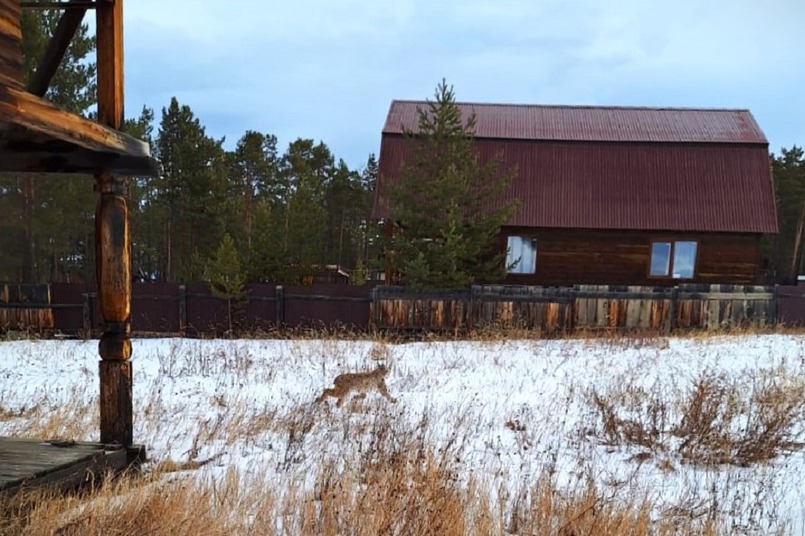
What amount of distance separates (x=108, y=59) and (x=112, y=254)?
5.74ft

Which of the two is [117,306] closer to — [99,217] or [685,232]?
→ [99,217]

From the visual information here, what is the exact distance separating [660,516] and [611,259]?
15.9 m

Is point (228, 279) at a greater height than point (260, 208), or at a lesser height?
lesser

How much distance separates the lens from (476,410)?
7387 millimetres

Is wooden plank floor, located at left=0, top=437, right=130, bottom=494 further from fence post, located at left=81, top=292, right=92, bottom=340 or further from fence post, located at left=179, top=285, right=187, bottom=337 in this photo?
fence post, located at left=81, top=292, right=92, bottom=340

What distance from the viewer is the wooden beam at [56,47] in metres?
5.03

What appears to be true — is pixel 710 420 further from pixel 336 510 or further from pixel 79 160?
pixel 79 160

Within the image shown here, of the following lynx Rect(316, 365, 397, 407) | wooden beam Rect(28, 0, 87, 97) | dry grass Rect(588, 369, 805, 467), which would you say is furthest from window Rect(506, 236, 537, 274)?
wooden beam Rect(28, 0, 87, 97)

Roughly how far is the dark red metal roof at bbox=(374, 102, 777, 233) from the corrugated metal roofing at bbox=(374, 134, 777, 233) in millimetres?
34

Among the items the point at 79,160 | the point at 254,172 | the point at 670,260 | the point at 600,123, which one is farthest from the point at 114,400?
the point at 254,172

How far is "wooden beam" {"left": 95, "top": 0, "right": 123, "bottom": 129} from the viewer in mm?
4895

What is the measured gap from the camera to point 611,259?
1903 cm

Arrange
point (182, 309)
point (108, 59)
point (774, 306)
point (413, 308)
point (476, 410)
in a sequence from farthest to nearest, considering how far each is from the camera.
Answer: point (182, 309), point (774, 306), point (413, 308), point (476, 410), point (108, 59)

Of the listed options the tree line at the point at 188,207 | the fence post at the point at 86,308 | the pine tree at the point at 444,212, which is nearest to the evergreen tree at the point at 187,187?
the tree line at the point at 188,207
